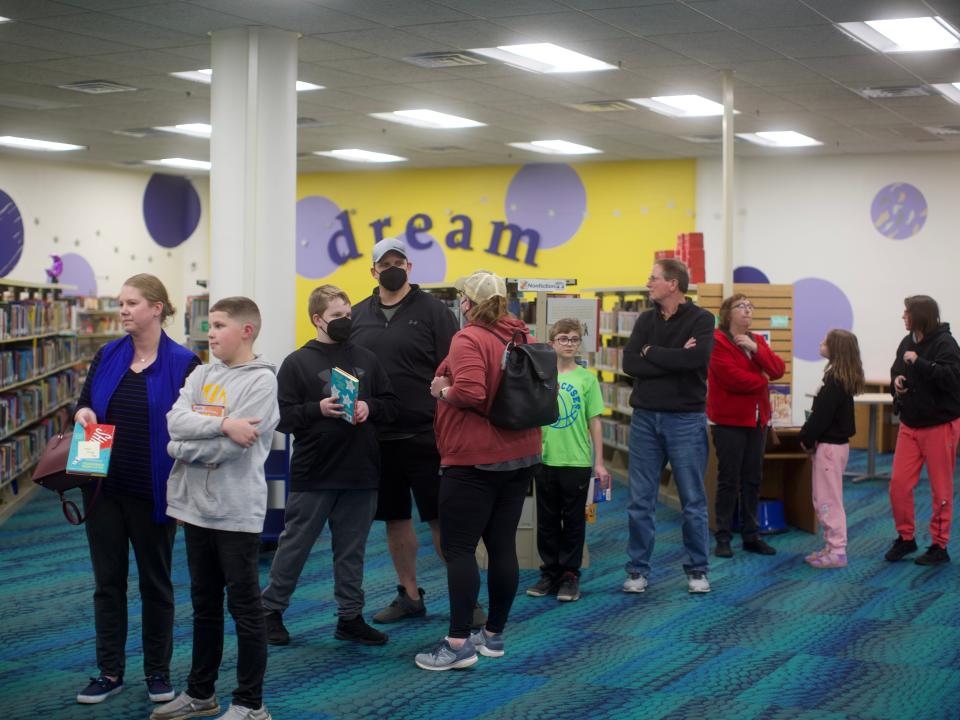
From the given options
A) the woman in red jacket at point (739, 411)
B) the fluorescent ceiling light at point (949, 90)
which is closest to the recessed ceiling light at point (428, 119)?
the fluorescent ceiling light at point (949, 90)

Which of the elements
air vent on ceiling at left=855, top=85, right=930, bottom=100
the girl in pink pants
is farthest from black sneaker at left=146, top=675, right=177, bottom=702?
air vent on ceiling at left=855, top=85, right=930, bottom=100

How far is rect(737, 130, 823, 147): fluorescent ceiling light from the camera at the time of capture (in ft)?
40.4

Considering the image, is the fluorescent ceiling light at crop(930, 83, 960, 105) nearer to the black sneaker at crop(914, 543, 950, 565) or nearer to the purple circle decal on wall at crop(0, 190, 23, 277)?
the black sneaker at crop(914, 543, 950, 565)

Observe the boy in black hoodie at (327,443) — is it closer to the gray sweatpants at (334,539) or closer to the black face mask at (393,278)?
the gray sweatpants at (334,539)

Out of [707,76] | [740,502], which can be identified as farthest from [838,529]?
[707,76]

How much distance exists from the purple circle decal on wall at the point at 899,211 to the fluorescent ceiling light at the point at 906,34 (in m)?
5.35

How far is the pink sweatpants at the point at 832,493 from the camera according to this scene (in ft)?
21.7

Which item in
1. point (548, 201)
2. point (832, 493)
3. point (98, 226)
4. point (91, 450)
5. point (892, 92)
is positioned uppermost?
point (892, 92)

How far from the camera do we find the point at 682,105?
427 inches

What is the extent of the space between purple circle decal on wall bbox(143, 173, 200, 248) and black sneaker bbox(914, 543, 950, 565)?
1271 centimetres

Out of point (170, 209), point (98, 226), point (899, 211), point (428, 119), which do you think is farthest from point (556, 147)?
point (98, 226)

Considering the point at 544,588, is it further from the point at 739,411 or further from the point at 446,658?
the point at 739,411

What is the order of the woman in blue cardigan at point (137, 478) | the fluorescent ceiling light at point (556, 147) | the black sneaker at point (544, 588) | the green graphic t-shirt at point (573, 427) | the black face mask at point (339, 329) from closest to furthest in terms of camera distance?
the woman in blue cardigan at point (137, 478)
the black face mask at point (339, 329)
the green graphic t-shirt at point (573, 427)
the black sneaker at point (544, 588)
the fluorescent ceiling light at point (556, 147)

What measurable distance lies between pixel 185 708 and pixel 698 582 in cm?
296
